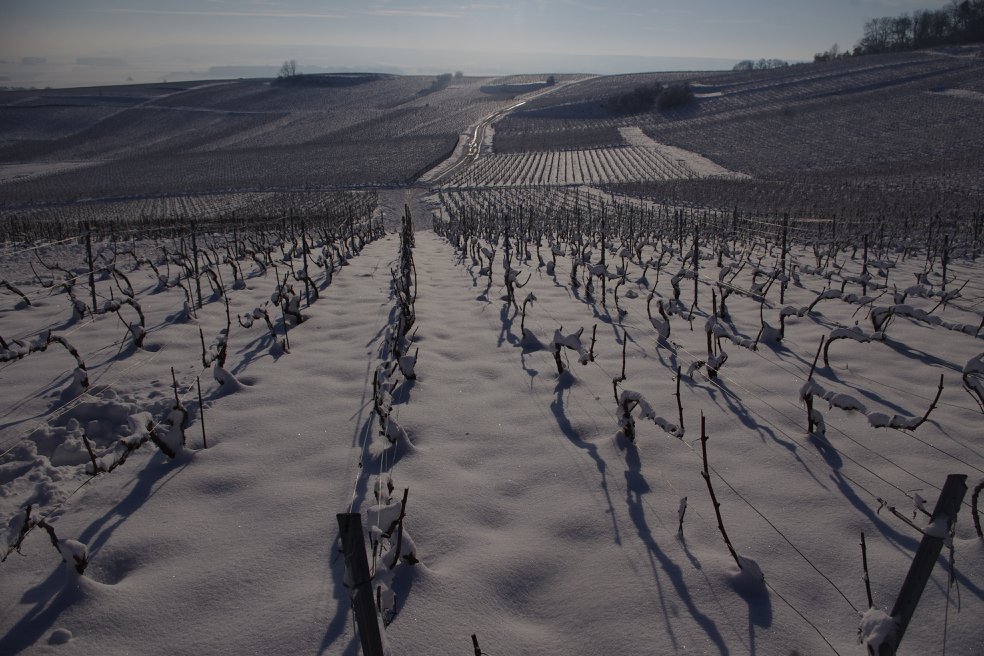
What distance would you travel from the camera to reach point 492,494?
114 inches

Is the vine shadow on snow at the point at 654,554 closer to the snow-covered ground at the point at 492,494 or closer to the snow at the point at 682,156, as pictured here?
the snow-covered ground at the point at 492,494

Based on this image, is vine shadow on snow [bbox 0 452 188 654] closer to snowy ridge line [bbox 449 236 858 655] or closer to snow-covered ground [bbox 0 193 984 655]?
snow-covered ground [bbox 0 193 984 655]

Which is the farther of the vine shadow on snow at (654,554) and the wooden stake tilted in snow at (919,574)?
the vine shadow on snow at (654,554)

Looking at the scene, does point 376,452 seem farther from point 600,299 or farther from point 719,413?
point 600,299

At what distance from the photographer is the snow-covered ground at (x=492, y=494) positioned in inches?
84.3

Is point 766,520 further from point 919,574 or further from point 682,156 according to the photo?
point 682,156

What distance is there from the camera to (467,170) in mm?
35781

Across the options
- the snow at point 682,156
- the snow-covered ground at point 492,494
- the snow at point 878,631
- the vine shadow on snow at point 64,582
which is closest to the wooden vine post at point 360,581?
the snow-covered ground at point 492,494

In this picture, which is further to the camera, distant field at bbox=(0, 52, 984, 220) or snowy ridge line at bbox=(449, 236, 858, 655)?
distant field at bbox=(0, 52, 984, 220)

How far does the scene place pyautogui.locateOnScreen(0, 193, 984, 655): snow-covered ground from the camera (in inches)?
84.3

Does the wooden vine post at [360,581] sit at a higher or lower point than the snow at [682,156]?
lower

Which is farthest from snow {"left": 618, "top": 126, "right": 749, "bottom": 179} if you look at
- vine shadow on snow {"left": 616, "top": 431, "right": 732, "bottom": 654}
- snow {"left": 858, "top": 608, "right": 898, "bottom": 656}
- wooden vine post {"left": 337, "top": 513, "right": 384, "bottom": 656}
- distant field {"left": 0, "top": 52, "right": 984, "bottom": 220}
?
wooden vine post {"left": 337, "top": 513, "right": 384, "bottom": 656}

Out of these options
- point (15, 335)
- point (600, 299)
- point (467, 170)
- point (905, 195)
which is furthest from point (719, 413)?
point (467, 170)

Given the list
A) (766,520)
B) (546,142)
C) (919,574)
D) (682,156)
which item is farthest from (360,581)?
(546,142)
